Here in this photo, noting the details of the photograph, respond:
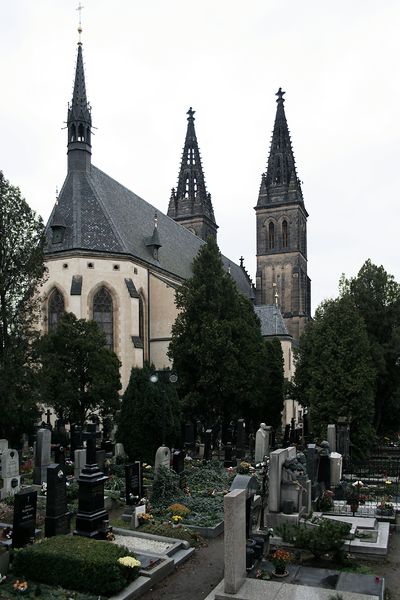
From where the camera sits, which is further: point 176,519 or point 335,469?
point 335,469

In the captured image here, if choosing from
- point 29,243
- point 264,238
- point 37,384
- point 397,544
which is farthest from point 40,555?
point 264,238

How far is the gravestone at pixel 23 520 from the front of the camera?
11078 mm

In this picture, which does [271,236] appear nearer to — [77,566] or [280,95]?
[280,95]

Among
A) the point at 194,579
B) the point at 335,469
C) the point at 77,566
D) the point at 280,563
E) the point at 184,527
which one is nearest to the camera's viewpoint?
the point at 77,566

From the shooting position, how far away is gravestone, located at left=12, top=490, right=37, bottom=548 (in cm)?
1108

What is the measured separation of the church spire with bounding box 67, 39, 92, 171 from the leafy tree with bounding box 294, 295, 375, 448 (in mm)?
23237

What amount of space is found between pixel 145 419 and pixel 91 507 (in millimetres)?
8335

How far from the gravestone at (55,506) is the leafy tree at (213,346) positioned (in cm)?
1560

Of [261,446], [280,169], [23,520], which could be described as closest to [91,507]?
[23,520]

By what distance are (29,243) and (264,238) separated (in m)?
53.1

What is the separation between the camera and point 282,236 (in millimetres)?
72375

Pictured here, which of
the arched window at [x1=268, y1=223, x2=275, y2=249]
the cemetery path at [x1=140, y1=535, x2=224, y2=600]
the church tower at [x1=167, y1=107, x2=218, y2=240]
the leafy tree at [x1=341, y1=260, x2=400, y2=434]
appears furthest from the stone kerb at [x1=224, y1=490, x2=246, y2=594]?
the arched window at [x1=268, y1=223, x2=275, y2=249]

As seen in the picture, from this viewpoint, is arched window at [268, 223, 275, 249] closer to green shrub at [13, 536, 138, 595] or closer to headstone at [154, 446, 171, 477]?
headstone at [154, 446, 171, 477]

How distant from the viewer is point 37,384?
2120 cm
